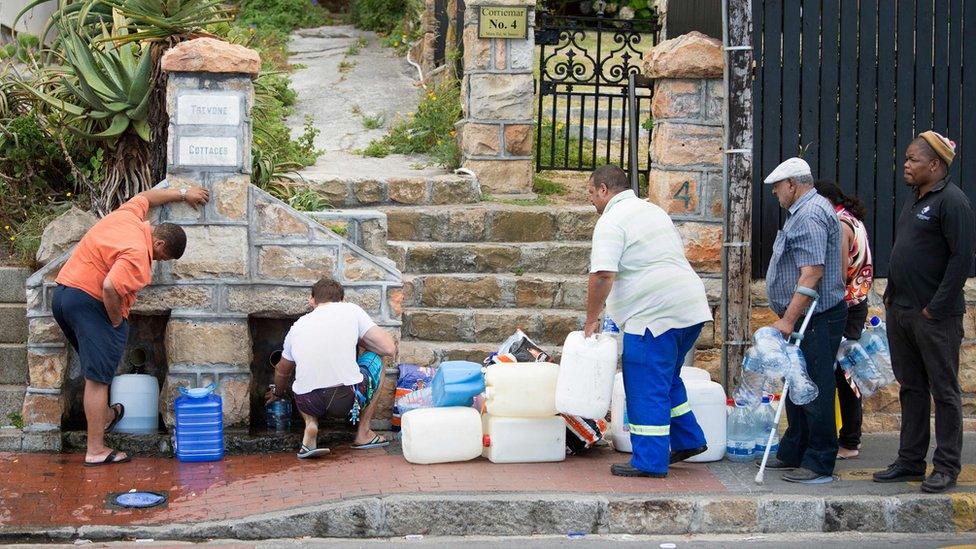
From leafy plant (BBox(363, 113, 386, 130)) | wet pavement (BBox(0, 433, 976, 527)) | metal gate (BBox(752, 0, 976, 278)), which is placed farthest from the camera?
leafy plant (BBox(363, 113, 386, 130))

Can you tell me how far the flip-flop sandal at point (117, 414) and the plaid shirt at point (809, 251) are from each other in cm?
438

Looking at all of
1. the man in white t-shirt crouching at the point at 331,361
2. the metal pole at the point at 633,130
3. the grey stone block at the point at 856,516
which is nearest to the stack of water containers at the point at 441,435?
the man in white t-shirt crouching at the point at 331,361

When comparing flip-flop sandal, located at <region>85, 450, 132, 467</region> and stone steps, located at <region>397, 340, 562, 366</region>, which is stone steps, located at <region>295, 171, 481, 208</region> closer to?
stone steps, located at <region>397, 340, 562, 366</region>

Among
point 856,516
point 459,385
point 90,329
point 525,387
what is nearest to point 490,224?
point 459,385

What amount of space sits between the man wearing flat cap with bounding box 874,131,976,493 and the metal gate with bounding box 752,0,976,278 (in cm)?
190

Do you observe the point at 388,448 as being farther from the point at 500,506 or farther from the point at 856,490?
the point at 856,490

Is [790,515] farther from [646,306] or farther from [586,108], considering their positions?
[586,108]

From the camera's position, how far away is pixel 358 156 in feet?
41.6

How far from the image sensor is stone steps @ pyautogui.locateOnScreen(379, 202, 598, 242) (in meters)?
10.6

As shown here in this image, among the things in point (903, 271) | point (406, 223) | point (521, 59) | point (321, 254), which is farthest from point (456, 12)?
point (903, 271)

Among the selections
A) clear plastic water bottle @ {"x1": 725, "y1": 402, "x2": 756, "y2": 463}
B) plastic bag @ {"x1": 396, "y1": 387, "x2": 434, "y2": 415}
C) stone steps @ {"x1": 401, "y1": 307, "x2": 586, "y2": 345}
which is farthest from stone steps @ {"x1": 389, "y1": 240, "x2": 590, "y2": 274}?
clear plastic water bottle @ {"x1": 725, "y1": 402, "x2": 756, "y2": 463}

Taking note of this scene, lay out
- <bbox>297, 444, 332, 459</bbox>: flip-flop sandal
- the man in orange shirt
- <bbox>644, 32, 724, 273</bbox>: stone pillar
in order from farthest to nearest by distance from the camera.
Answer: <bbox>644, 32, 724, 273</bbox>: stone pillar → <bbox>297, 444, 332, 459</bbox>: flip-flop sandal → the man in orange shirt

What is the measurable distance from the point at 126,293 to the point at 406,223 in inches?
122

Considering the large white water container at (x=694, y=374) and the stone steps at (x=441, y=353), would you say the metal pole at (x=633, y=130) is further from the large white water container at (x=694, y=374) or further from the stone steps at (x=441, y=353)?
the large white water container at (x=694, y=374)
